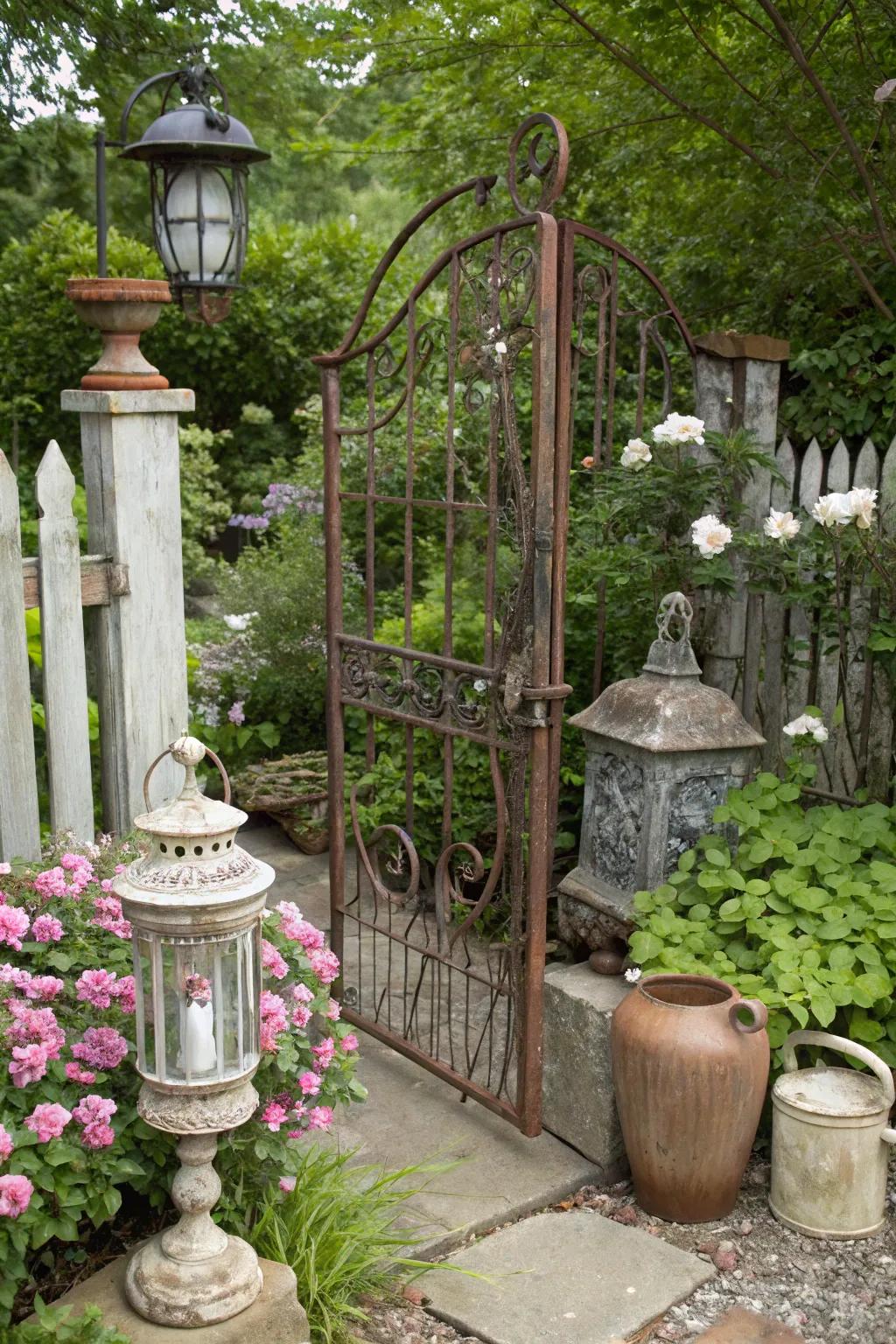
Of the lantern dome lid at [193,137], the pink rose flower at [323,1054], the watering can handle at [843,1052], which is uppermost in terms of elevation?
the lantern dome lid at [193,137]

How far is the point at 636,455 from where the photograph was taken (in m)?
3.82

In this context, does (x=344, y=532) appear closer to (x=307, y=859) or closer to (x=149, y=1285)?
(x=307, y=859)

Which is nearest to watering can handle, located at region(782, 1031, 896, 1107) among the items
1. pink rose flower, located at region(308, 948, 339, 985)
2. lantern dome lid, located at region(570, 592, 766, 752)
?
lantern dome lid, located at region(570, 592, 766, 752)

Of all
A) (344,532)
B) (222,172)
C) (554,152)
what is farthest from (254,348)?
(554,152)

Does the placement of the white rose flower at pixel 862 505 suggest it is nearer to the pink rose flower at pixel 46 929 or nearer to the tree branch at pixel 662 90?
the tree branch at pixel 662 90

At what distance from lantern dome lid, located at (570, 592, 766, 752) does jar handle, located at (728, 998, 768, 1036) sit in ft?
2.28

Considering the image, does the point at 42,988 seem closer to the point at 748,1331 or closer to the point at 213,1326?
the point at 213,1326

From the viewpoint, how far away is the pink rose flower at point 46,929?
8.45 ft

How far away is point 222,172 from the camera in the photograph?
4758mm

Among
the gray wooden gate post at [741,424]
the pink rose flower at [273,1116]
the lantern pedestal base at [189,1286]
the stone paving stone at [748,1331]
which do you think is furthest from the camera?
the gray wooden gate post at [741,424]

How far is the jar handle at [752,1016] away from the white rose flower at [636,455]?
166cm

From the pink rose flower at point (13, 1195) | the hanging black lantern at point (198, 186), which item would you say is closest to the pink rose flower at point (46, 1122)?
the pink rose flower at point (13, 1195)

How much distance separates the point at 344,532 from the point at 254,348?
137 inches

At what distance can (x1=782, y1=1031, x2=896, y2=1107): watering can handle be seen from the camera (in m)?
3.01
